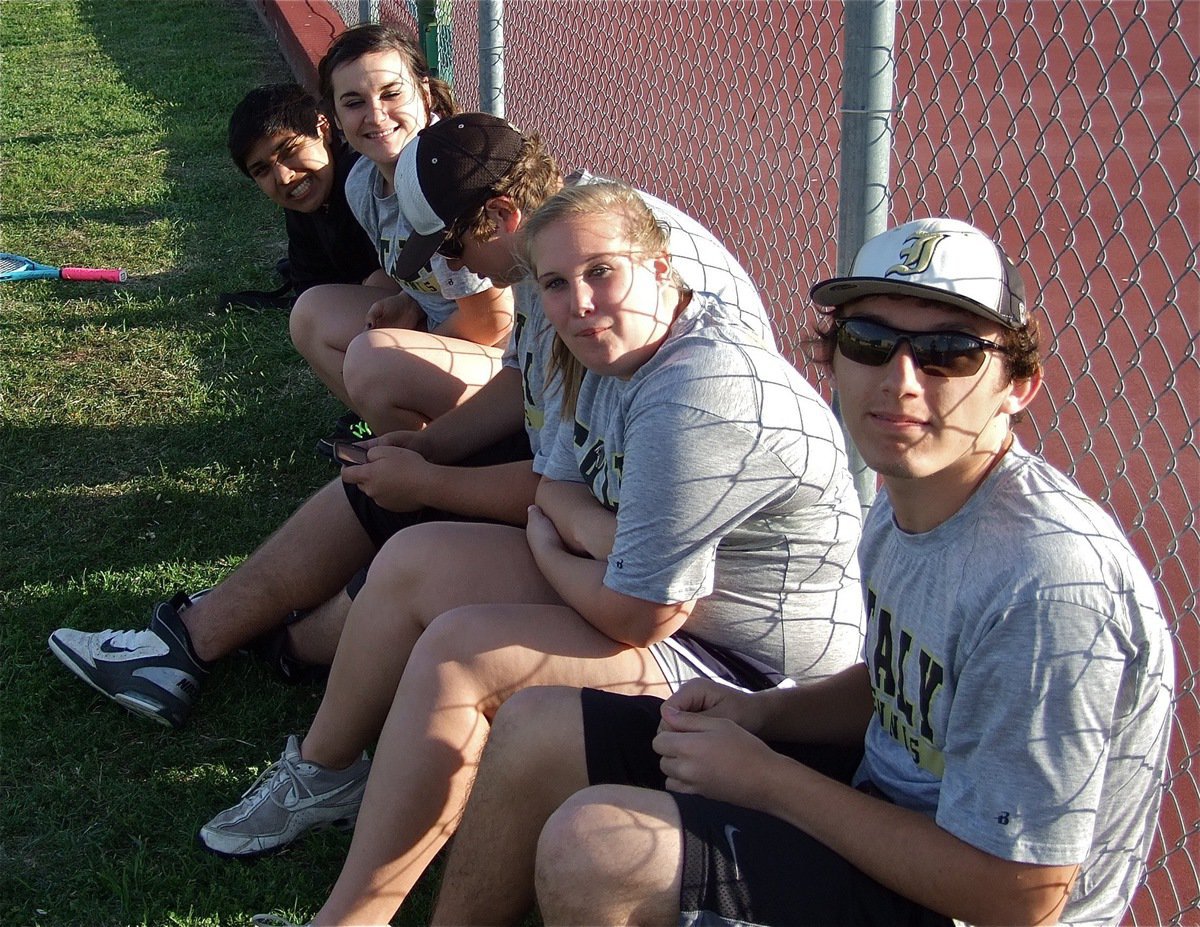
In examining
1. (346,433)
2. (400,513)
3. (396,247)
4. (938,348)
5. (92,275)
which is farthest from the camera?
(92,275)

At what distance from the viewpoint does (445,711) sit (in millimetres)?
2242

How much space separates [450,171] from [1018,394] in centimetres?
157

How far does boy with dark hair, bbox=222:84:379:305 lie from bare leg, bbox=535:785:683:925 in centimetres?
289

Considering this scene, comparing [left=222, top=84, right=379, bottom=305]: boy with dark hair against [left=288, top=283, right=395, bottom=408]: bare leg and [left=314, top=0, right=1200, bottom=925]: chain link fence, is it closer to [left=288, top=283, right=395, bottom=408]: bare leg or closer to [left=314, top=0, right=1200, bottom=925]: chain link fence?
[left=288, top=283, right=395, bottom=408]: bare leg

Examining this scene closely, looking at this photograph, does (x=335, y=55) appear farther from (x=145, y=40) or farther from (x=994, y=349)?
(x=145, y=40)

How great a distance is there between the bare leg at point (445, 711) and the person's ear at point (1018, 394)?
82cm

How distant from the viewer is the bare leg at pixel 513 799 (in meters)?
2.03

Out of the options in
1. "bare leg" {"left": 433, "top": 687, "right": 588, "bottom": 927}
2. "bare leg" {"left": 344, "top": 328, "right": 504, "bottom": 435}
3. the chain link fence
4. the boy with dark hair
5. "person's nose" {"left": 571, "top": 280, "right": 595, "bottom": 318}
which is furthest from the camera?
the boy with dark hair

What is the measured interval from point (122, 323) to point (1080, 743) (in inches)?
193

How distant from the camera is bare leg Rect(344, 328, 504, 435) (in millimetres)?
3631

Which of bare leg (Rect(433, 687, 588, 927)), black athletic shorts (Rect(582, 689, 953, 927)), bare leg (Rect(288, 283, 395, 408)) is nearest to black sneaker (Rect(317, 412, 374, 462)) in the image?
bare leg (Rect(288, 283, 395, 408))

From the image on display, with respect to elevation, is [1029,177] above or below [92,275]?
above

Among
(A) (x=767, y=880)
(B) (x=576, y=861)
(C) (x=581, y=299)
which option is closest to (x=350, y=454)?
(C) (x=581, y=299)

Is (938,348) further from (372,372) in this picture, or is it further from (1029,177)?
(1029,177)
